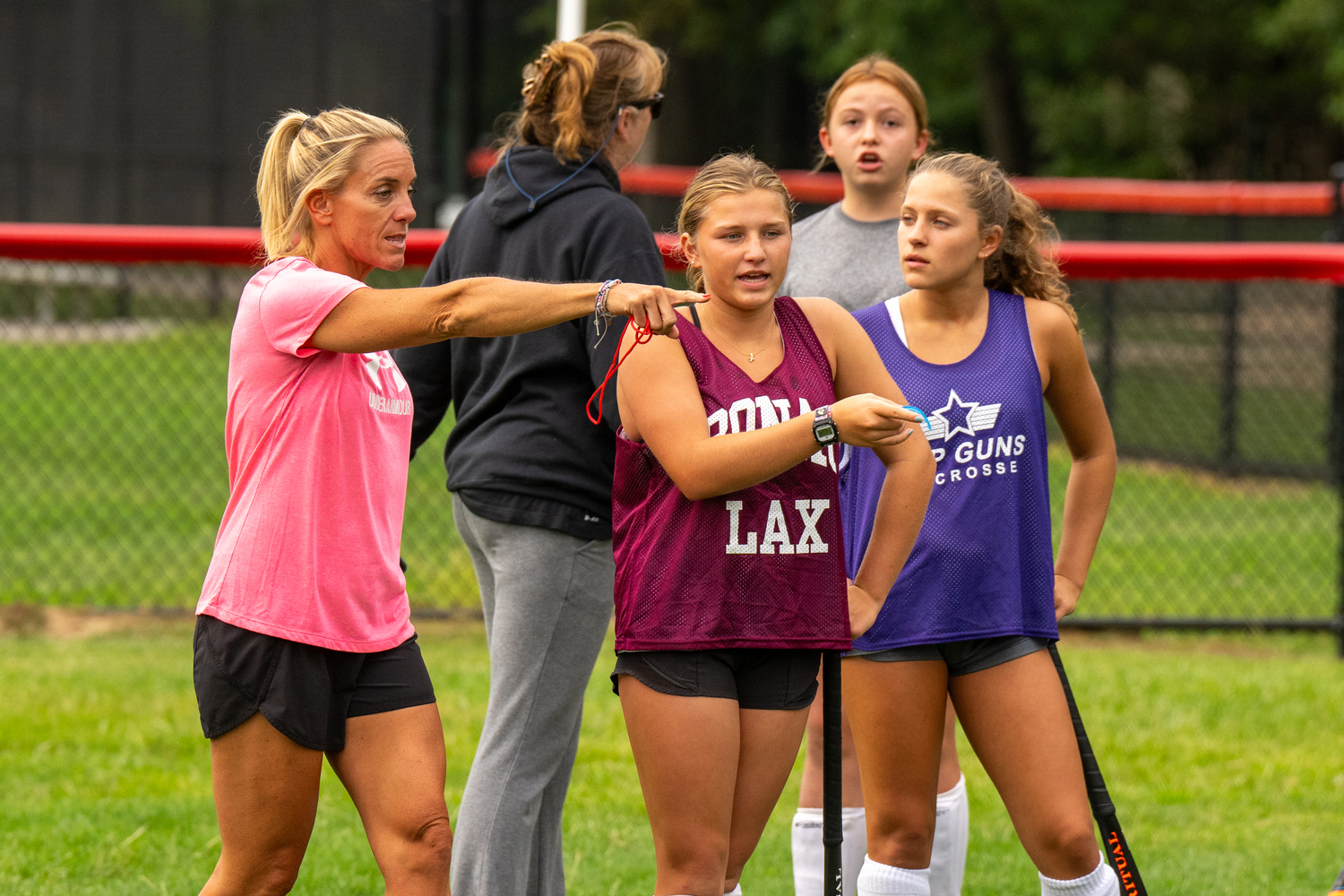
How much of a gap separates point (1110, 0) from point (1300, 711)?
16.4m

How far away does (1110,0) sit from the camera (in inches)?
800

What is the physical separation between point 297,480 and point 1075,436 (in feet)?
5.57

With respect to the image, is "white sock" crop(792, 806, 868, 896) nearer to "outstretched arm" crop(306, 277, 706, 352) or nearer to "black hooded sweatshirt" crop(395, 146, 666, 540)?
"black hooded sweatshirt" crop(395, 146, 666, 540)

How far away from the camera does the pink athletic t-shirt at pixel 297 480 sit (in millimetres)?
2707

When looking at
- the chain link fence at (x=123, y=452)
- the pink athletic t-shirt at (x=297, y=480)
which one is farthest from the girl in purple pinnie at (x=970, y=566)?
the chain link fence at (x=123, y=452)

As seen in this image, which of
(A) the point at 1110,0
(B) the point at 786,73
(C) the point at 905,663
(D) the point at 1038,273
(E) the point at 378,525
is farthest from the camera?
(B) the point at 786,73

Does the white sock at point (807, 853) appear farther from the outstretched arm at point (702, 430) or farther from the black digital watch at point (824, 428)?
the black digital watch at point (824, 428)

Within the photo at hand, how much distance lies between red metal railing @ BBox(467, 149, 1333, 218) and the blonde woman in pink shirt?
7.72m

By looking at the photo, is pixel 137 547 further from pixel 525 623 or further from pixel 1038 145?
pixel 1038 145

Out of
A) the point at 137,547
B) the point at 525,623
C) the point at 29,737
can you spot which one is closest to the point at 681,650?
the point at 525,623

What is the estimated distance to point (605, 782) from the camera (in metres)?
4.99

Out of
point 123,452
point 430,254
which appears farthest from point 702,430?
point 123,452

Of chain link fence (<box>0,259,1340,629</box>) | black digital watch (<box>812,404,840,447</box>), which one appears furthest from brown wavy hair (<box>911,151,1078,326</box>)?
chain link fence (<box>0,259,1340,629</box>)

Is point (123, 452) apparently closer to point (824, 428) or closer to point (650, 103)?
point (650, 103)
